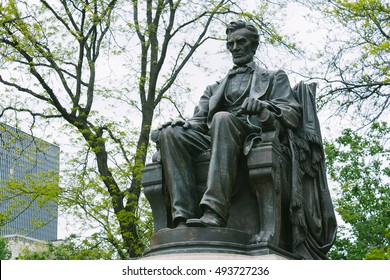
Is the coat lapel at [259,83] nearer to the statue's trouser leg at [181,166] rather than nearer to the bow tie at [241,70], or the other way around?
the bow tie at [241,70]

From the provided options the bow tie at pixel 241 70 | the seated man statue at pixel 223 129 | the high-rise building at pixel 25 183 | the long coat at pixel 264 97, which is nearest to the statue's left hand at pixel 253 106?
the seated man statue at pixel 223 129

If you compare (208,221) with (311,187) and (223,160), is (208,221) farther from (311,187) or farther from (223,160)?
(311,187)

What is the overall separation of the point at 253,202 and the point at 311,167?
2.57 ft

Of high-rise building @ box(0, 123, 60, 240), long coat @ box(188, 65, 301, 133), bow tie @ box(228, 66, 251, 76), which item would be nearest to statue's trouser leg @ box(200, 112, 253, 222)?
long coat @ box(188, 65, 301, 133)

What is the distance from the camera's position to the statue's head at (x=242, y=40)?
25.1 ft

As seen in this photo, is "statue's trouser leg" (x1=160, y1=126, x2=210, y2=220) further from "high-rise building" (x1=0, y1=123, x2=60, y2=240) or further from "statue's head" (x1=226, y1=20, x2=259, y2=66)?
"high-rise building" (x1=0, y1=123, x2=60, y2=240)

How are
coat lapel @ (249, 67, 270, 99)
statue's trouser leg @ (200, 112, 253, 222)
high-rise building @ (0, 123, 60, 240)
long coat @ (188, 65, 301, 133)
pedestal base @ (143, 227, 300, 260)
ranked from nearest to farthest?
pedestal base @ (143, 227, 300, 260), statue's trouser leg @ (200, 112, 253, 222), long coat @ (188, 65, 301, 133), coat lapel @ (249, 67, 270, 99), high-rise building @ (0, 123, 60, 240)

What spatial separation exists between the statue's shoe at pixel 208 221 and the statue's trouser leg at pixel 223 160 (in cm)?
4

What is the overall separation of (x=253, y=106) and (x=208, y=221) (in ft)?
3.45

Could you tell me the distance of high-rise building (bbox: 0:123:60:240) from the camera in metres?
15.6

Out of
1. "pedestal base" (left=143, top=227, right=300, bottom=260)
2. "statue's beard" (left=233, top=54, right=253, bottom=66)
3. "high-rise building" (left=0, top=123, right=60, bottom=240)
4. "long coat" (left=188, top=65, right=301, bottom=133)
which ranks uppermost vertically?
"high-rise building" (left=0, top=123, right=60, bottom=240)
